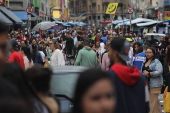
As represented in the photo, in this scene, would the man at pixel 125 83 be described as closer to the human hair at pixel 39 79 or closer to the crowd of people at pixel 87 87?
the crowd of people at pixel 87 87

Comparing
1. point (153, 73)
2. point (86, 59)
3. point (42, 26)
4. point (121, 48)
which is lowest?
point (153, 73)

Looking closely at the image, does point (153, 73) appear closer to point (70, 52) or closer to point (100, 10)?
point (70, 52)

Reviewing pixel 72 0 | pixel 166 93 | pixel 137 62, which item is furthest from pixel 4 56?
pixel 72 0

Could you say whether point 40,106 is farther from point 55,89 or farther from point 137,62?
point 137,62

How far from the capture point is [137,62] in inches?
486

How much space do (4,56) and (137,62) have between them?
8.86 meters

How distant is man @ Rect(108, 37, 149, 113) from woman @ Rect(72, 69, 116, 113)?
6.31 feet

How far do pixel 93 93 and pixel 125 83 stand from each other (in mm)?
2049

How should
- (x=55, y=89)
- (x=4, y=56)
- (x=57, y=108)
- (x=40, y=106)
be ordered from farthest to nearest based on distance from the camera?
(x=55, y=89) < (x=57, y=108) < (x=40, y=106) < (x=4, y=56)

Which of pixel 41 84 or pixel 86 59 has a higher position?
pixel 41 84

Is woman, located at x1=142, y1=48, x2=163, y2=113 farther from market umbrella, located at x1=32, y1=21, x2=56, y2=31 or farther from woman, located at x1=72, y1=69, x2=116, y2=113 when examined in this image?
market umbrella, located at x1=32, y1=21, x2=56, y2=31

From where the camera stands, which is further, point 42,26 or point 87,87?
point 42,26

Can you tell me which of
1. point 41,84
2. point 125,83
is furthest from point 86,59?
point 41,84

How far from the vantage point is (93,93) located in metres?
2.98
